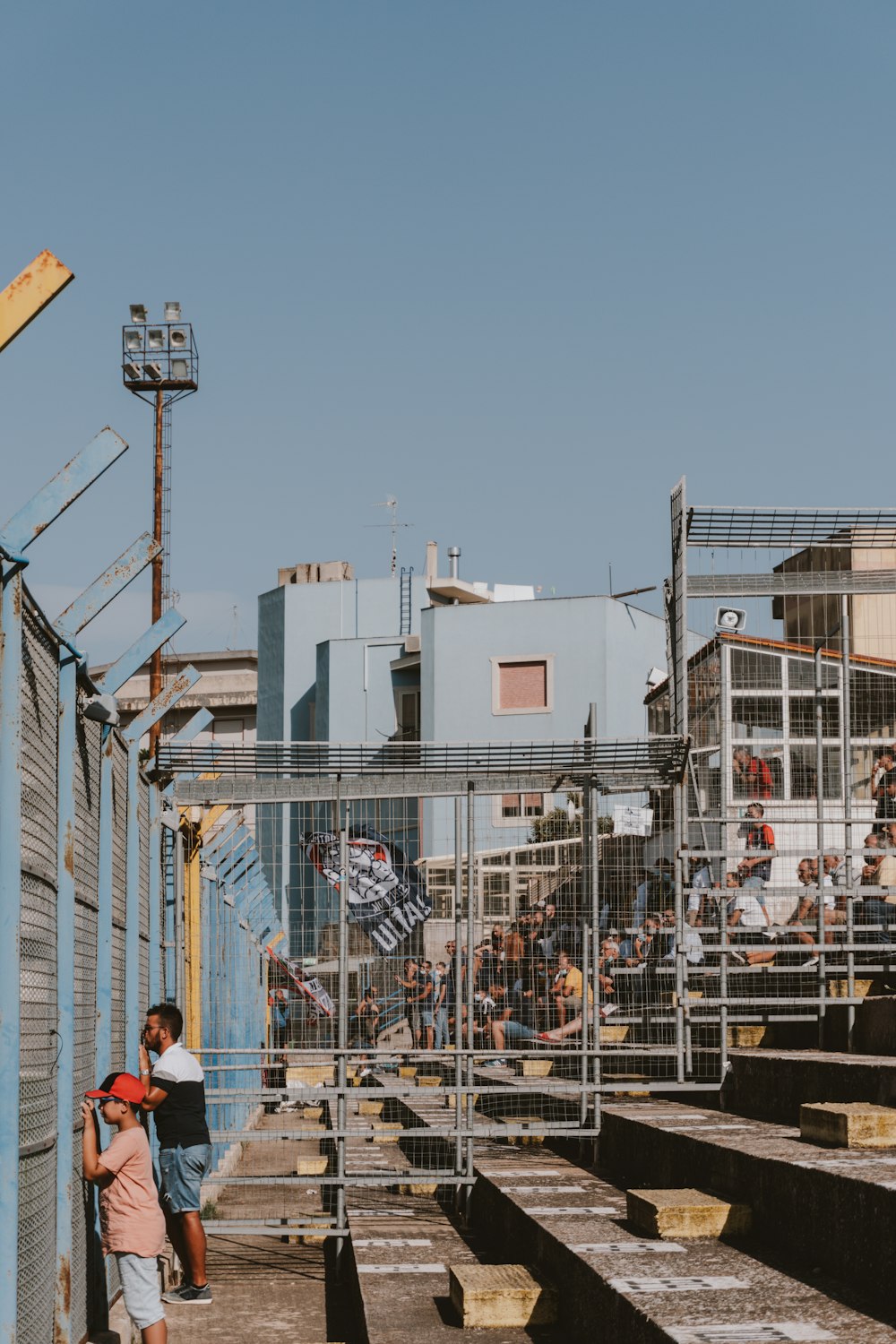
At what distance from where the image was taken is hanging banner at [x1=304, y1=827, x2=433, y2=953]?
11406 millimetres

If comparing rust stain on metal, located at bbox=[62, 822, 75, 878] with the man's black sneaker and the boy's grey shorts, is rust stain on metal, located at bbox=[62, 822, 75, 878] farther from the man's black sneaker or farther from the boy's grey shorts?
the man's black sneaker

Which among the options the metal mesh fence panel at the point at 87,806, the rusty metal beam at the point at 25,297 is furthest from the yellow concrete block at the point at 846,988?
the rusty metal beam at the point at 25,297

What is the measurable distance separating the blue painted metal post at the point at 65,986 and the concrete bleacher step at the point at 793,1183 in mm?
2788

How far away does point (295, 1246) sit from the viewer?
36.4ft

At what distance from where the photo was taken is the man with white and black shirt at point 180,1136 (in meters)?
8.66

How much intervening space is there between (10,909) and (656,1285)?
2.70 meters

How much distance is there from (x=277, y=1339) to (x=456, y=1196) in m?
2.54

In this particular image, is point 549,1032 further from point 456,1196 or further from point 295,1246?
point 295,1246

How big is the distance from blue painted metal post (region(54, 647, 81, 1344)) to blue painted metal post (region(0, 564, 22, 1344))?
1344 mm

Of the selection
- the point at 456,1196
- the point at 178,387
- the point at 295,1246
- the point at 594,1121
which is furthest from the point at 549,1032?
the point at 178,387

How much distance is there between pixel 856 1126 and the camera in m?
7.03

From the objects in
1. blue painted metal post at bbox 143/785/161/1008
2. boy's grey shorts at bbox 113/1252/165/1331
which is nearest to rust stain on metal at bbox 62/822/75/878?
boy's grey shorts at bbox 113/1252/165/1331

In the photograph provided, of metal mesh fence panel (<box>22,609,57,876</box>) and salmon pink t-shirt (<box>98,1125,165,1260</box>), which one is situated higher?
metal mesh fence panel (<box>22,609,57,876</box>)

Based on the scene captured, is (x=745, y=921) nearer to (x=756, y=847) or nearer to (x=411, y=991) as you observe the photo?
(x=756, y=847)
